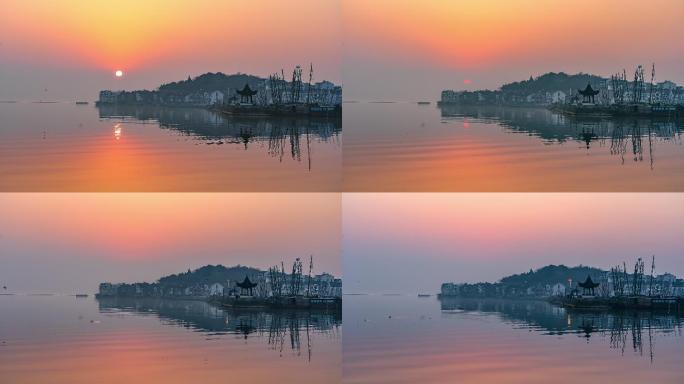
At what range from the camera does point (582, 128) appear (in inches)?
239

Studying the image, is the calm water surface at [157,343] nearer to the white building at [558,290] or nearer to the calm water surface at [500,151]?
the calm water surface at [500,151]

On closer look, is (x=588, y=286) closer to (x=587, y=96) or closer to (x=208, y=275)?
(x=587, y=96)

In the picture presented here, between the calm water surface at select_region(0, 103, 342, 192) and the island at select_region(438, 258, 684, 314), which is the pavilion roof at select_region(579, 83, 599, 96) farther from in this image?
the calm water surface at select_region(0, 103, 342, 192)

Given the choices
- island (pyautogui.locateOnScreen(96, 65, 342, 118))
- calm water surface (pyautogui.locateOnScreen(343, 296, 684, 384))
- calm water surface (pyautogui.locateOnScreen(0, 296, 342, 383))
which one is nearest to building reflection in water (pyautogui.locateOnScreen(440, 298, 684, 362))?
calm water surface (pyautogui.locateOnScreen(343, 296, 684, 384))

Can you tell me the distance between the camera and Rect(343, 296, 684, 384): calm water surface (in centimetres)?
593

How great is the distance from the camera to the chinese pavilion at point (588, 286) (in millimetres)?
6039

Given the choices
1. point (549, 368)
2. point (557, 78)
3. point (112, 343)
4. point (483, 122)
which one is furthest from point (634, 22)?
point (112, 343)

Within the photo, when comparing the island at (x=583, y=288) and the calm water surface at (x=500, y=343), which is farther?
the island at (x=583, y=288)

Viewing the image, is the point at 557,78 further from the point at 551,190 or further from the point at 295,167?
the point at 295,167

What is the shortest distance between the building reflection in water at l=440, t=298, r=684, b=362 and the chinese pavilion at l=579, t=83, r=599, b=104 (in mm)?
1137

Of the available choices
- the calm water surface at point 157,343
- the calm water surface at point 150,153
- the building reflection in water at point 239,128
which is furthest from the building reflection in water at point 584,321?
the building reflection in water at point 239,128

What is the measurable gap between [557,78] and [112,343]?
2.86 metres

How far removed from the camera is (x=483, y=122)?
6.08 m

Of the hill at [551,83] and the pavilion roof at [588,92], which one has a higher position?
the hill at [551,83]
